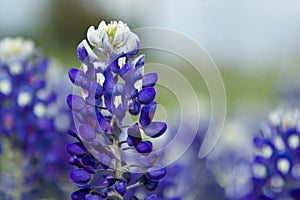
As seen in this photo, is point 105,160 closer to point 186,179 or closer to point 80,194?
point 80,194

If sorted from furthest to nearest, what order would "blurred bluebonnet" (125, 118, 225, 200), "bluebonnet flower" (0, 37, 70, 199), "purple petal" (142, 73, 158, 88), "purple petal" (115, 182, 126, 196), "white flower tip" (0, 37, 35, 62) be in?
"white flower tip" (0, 37, 35, 62), "bluebonnet flower" (0, 37, 70, 199), "blurred bluebonnet" (125, 118, 225, 200), "purple petal" (142, 73, 158, 88), "purple petal" (115, 182, 126, 196)

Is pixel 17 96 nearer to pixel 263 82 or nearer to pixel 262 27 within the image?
pixel 262 27

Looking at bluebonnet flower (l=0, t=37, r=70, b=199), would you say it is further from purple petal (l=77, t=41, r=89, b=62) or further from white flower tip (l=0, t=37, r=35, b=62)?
purple petal (l=77, t=41, r=89, b=62)

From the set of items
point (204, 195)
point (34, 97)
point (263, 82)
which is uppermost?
point (34, 97)

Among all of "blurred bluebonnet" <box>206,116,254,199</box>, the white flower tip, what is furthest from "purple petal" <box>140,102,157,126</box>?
the white flower tip

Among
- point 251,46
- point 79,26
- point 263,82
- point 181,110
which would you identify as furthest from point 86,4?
point 181,110

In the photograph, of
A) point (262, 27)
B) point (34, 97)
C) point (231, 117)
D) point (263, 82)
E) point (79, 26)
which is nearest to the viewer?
point (34, 97)

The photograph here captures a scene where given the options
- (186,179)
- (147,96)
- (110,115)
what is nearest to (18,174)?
(186,179)

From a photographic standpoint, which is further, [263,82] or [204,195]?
[263,82]
